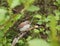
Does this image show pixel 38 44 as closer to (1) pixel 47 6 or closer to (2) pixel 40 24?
(2) pixel 40 24

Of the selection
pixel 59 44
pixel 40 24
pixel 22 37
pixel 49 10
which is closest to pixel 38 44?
pixel 59 44

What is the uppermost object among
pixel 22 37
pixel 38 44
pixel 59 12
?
pixel 38 44

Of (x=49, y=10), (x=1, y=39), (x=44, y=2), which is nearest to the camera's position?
(x=1, y=39)

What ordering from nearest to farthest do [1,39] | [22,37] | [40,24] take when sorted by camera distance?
[1,39] < [22,37] < [40,24]

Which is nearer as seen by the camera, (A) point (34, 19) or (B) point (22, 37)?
(B) point (22, 37)

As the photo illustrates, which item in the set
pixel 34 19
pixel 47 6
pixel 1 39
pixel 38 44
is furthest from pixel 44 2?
pixel 38 44

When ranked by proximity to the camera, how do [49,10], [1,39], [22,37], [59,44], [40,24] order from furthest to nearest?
[49,10], [40,24], [22,37], [1,39], [59,44]

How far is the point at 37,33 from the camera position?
5.18ft

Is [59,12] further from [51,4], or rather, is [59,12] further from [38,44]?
[38,44]

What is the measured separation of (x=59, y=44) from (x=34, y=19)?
137 cm

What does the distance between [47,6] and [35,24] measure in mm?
506

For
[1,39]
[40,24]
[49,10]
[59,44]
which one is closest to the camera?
[59,44]

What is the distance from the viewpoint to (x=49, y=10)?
2.04 meters

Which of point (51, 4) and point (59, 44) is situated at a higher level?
point (59, 44)
